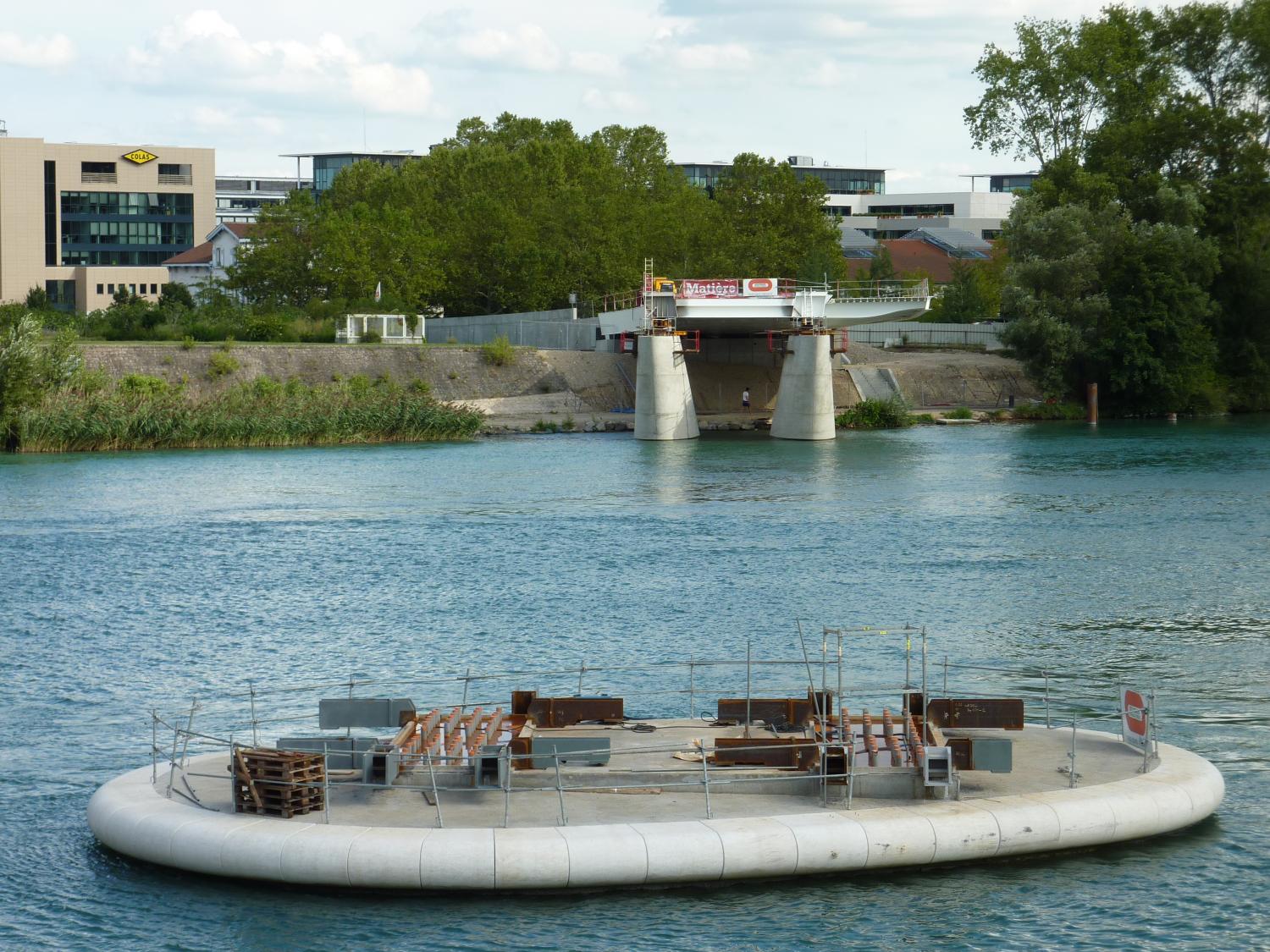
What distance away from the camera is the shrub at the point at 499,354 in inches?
4215

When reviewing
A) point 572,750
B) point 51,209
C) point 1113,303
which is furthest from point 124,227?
point 572,750

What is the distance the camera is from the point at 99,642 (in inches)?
1524

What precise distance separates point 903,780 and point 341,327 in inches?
3676

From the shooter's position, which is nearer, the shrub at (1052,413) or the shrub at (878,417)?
the shrub at (878,417)

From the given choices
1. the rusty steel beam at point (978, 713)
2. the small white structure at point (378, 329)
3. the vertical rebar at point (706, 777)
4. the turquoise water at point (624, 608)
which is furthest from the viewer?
the small white structure at point (378, 329)

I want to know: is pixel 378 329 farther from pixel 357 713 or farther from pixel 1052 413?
pixel 357 713

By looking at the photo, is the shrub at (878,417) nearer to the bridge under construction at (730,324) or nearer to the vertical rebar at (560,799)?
the bridge under construction at (730,324)

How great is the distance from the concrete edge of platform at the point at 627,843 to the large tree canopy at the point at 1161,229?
89.3 m

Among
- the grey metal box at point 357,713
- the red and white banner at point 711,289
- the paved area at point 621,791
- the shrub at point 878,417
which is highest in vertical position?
the red and white banner at point 711,289

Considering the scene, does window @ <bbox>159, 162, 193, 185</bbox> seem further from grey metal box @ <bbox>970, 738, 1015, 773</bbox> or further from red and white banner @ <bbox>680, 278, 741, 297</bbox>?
grey metal box @ <bbox>970, 738, 1015, 773</bbox>

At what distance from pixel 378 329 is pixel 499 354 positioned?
9.84m

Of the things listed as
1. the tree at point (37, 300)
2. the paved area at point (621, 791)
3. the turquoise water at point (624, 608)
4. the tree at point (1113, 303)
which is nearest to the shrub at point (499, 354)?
the turquoise water at point (624, 608)

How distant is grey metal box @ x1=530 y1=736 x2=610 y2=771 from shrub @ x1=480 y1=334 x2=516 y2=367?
8444cm

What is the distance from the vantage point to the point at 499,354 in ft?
352
